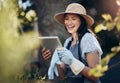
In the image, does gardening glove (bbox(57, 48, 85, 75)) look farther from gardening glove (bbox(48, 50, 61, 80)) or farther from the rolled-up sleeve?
gardening glove (bbox(48, 50, 61, 80))

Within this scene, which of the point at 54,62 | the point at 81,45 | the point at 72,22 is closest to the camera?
the point at 81,45

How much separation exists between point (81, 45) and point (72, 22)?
24 cm

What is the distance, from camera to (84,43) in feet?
13.5

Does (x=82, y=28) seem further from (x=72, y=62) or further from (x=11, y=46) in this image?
(x=11, y=46)

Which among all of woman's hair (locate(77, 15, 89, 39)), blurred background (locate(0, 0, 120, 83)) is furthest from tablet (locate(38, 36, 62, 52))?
blurred background (locate(0, 0, 120, 83))

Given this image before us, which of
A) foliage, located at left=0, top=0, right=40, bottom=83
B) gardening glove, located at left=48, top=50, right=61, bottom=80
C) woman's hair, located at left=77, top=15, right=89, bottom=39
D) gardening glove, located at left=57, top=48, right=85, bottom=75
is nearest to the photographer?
gardening glove, located at left=57, top=48, right=85, bottom=75

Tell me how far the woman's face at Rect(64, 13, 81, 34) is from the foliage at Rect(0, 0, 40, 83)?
0.81 m

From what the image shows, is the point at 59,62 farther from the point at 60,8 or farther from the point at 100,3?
the point at 100,3

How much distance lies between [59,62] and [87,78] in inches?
13.3

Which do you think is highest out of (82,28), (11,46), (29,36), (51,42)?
(82,28)

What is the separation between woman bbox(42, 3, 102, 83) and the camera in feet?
13.4

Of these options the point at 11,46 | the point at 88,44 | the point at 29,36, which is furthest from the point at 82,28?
the point at 29,36

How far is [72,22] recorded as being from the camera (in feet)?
14.1

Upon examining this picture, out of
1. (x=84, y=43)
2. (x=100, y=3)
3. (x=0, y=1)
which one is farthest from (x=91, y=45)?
(x=100, y=3)
